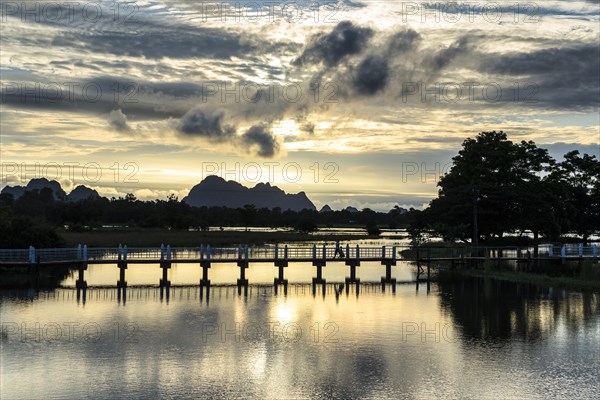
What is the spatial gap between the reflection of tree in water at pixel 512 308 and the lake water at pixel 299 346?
0.11 meters

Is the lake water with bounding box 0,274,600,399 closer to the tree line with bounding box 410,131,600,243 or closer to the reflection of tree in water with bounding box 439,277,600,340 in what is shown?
the reflection of tree in water with bounding box 439,277,600,340

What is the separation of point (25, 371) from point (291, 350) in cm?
956

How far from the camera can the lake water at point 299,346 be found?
66.3 feet

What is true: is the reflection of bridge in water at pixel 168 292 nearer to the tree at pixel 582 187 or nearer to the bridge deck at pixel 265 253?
the bridge deck at pixel 265 253

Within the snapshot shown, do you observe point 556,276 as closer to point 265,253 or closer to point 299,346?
point 265,253

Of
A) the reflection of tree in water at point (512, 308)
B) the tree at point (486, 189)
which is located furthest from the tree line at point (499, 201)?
the reflection of tree in water at point (512, 308)

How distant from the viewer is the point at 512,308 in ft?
123

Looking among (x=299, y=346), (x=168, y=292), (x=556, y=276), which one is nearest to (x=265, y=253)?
(x=168, y=292)

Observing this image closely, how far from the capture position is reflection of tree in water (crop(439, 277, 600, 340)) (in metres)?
30.5

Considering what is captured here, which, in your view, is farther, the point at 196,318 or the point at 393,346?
the point at 196,318

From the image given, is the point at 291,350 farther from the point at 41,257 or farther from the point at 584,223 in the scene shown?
the point at 584,223

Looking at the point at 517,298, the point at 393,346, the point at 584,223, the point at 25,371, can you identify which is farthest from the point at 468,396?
the point at 584,223

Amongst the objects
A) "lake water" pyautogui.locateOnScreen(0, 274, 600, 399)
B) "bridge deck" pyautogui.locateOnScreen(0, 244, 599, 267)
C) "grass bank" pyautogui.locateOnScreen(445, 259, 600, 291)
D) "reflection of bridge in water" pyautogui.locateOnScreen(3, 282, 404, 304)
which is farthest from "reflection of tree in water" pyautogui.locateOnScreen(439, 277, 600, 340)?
"bridge deck" pyautogui.locateOnScreen(0, 244, 599, 267)

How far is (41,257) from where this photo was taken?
4978 centimetres
